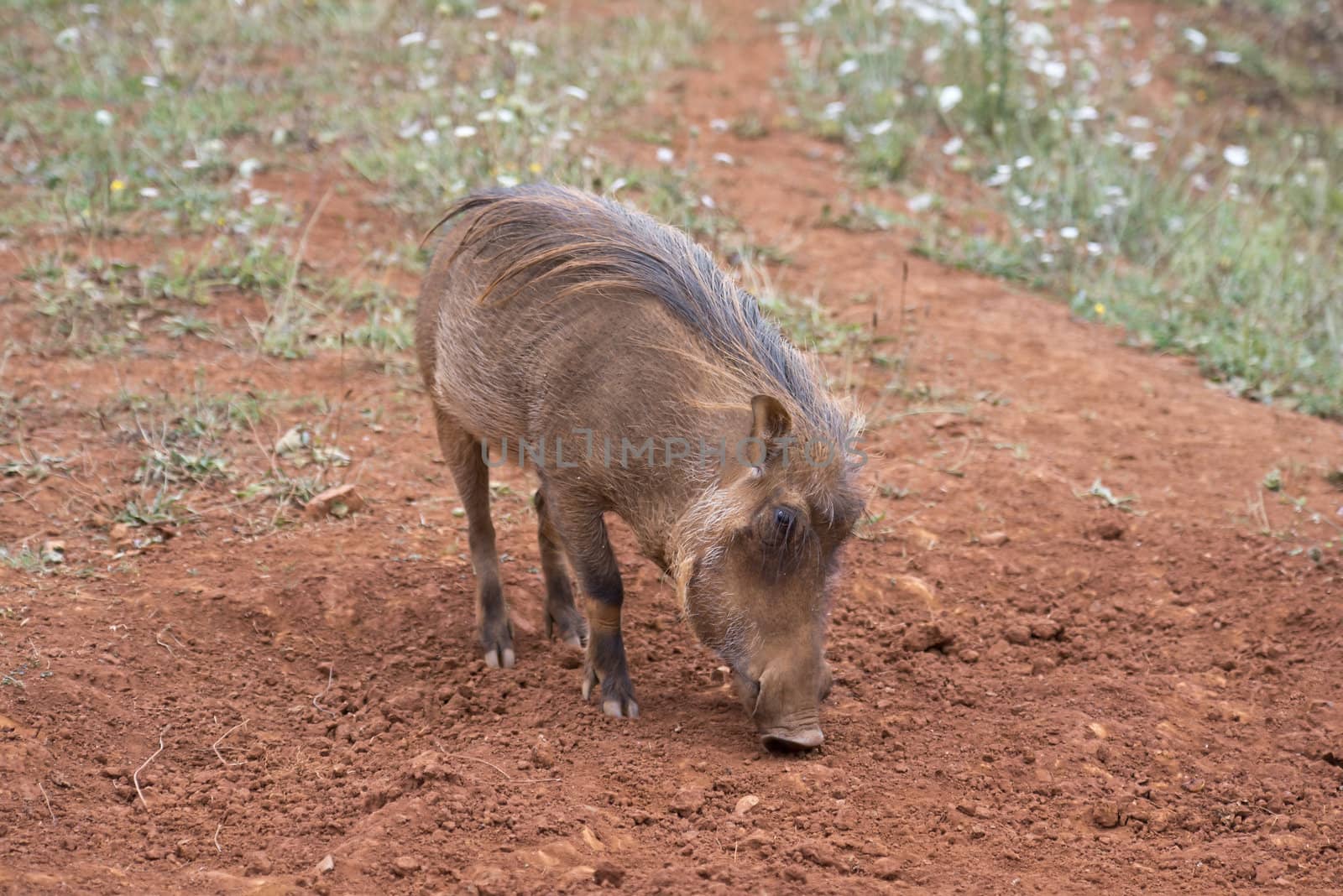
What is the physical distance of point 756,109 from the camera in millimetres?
9188

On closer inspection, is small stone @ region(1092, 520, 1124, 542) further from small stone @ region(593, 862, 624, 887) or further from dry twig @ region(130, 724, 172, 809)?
dry twig @ region(130, 724, 172, 809)

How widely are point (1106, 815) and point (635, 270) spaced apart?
6.34ft

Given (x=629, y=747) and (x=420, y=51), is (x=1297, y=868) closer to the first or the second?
(x=629, y=747)

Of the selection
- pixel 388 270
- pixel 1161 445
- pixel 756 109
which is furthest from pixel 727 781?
pixel 756 109

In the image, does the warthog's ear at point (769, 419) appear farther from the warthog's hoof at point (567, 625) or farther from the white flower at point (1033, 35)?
the white flower at point (1033, 35)

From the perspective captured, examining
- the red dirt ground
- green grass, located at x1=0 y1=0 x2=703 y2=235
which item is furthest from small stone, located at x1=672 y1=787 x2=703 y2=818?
green grass, located at x1=0 y1=0 x2=703 y2=235

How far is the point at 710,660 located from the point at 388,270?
322 cm

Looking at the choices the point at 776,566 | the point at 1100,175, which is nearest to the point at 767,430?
the point at 776,566

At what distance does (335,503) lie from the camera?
4.75 meters

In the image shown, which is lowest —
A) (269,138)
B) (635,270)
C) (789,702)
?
(789,702)

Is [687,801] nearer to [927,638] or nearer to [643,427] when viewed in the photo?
[643,427]

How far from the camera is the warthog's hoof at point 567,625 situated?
14.4 feet

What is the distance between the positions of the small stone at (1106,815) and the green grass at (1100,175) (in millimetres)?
3338

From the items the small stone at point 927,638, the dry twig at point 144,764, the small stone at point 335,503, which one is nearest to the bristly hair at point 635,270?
the small stone at point 927,638
